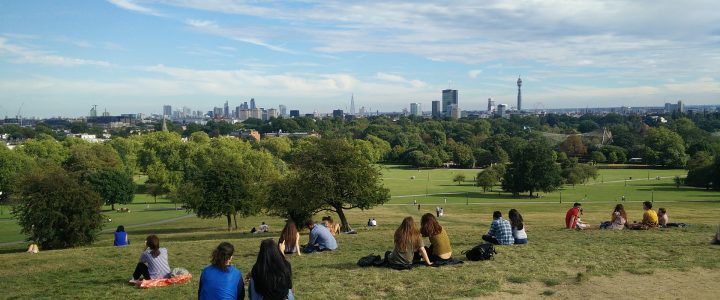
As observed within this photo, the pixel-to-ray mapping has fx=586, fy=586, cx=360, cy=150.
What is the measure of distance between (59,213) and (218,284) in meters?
23.6

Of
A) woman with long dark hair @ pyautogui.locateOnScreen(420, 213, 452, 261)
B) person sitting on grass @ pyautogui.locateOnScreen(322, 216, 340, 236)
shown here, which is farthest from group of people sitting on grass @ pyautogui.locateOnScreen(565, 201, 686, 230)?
woman with long dark hair @ pyautogui.locateOnScreen(420, 213, 452, 261)

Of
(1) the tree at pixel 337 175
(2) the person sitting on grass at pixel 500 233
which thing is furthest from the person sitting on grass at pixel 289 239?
(1) the tree at pixel 337 175

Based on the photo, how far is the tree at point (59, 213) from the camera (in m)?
28.6

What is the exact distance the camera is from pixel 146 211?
5912 centimetres

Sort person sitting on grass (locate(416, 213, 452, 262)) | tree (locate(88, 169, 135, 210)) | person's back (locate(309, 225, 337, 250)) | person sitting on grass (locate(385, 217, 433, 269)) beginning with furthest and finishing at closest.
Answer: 1. tree (locate(88, 169, 135, 210))
2. person's back (locate(309, 225, 337, 250))
3. person sitting on grass (locate(416, 213, 452, 262))
4. person sitting on grass (locate(385, 217, 433, 269))

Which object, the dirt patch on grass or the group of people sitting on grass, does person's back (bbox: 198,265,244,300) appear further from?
the group of people sitting on grass

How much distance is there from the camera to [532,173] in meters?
70.1

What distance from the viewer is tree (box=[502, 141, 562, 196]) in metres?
69.7

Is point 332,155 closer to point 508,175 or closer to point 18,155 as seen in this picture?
point 508,175

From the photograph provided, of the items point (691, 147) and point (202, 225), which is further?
point (691, 147)

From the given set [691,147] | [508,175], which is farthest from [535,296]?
[691,147]

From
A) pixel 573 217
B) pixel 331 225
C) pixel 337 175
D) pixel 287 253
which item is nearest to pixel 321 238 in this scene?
pixel 287 253

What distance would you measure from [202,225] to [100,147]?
44836 millimetres

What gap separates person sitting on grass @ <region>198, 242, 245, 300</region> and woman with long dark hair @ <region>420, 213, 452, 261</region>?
5522 mm
